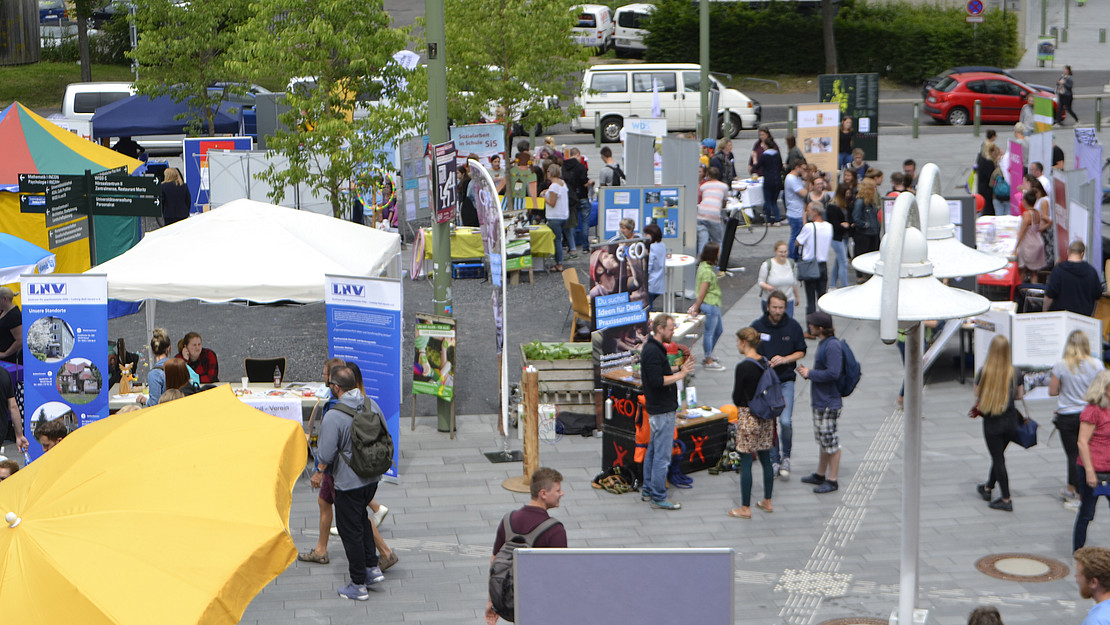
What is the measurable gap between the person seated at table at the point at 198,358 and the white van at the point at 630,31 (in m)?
36.8

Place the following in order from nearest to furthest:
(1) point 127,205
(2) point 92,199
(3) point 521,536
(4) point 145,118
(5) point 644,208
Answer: (3) point 521,536 → (1) point 127,205 → (2) point 92,199 → (5) point 644,208 → (4) point 145,118

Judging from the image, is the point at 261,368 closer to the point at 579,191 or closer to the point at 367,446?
the point at 367,446

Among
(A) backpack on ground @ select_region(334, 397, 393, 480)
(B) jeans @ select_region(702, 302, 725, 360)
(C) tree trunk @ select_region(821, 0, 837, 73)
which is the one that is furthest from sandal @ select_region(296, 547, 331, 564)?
(C) tree trunk @ select_region(821, 0, 837, 73)

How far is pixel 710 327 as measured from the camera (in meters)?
15.5

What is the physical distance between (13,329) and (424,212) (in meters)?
4.54

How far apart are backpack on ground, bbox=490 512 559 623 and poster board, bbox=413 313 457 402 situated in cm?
600

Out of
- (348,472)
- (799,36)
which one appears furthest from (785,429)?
(799,36)

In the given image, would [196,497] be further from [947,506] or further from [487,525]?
[947,506]

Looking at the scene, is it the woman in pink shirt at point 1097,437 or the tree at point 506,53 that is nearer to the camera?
the woman in pink shirt at point 1097,437

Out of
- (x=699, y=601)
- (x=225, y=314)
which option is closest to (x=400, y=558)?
(x=699, y=601)

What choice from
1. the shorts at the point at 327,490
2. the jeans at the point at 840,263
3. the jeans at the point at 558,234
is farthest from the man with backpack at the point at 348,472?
the jeans at the point at 558,234

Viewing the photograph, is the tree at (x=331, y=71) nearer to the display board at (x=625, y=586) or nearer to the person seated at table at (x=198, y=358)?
the person seated at table at (x=198, y=358)

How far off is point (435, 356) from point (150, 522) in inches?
285

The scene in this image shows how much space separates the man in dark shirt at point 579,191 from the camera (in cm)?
2175
